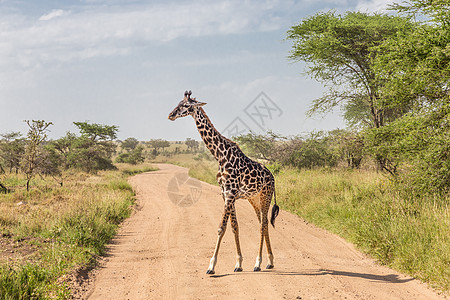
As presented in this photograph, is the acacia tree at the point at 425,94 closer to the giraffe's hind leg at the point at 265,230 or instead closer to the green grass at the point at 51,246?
the giraffe's hind leg at the point at 265,230

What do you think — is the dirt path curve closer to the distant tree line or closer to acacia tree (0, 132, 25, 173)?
the distant tree line

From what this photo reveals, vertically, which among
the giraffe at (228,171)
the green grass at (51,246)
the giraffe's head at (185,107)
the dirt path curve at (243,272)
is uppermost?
the giraffe's head at (185,107)

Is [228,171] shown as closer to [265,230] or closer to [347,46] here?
[265,230]

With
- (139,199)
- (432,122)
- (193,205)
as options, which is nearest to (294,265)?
(432,122)

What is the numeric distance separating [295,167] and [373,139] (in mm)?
10898

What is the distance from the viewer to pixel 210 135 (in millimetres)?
6266

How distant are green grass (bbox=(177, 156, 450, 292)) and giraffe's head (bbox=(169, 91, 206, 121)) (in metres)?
5.02

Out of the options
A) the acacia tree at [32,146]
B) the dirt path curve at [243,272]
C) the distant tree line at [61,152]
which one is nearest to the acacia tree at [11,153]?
the distant tree line at [61,152]

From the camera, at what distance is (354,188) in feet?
38.5

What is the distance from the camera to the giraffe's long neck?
20.5 feet

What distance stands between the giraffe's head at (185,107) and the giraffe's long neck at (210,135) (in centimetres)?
21

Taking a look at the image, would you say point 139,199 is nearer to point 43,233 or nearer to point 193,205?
point 193,205

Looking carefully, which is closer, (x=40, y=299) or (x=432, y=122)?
(x=40, y=299)

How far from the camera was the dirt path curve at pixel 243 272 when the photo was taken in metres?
5.48
